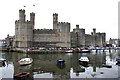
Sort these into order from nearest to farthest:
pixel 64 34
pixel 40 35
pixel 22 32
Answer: pixel 22 32
pixel 64 34
pixel 40 35

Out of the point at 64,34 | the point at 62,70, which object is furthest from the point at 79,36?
the point at 62,70

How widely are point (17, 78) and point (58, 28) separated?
61.0 meters

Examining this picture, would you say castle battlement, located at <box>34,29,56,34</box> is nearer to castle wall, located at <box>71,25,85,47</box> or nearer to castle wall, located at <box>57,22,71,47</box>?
castle wall, located at <box>57,22,71,47</box>

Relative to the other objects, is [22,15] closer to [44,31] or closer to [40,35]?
[40,35]

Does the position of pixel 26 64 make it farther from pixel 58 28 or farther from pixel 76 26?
pixel 76 26

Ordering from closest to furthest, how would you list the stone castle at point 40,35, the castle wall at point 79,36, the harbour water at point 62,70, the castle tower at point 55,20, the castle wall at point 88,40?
the harbour water at point 62,70
the stone castle at point 40,35
the castle tower at point 55,20
the castle wall at point 79,36
the castle wall at point 88,40

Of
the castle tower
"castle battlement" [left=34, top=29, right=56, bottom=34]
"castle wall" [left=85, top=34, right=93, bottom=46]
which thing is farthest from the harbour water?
"castle wall" [left=85, top=34, right=93, bottom=46]

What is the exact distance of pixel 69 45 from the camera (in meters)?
79.9

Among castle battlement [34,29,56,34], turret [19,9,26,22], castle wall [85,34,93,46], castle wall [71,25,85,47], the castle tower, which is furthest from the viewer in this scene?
castle wall [85,34,93,46]

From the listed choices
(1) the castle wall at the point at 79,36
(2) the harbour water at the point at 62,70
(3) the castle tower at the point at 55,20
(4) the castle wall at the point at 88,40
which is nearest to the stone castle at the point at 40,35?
(3) the castle tower at the point at 55,20

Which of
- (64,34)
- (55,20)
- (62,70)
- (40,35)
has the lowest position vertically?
(62,70)

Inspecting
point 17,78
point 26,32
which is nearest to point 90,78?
point 17,78

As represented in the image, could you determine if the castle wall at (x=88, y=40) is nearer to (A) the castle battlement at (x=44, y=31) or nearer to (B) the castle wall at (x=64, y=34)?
(B) the castle wall at (x=64, y=34)

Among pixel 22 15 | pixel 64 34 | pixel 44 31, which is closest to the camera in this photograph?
pixel 22 15
